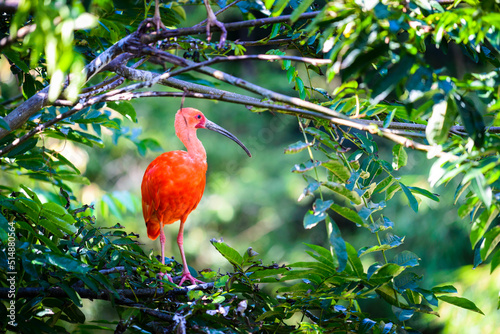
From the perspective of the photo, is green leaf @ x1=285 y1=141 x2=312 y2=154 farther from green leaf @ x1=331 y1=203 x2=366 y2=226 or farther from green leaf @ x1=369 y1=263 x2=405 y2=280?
green leaf @ x1=369 y1=263 x2=405 y2=280

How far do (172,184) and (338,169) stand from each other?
1421 mm

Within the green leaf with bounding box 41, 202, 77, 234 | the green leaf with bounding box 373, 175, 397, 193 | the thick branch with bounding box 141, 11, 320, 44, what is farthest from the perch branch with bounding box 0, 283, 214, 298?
the thick branch with bounding box 141, 11, 320, 44

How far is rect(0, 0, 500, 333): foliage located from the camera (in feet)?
3.93

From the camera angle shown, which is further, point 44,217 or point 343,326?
point 44,217

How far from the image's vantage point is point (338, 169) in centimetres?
148

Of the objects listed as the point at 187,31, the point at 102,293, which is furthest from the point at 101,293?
the point at 187,31

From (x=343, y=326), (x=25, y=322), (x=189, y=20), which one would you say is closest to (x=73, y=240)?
(x=25, y=322)

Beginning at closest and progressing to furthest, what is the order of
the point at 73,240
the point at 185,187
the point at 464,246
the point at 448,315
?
the point at 73,240, the point at 185,187, the point at 448,315, the point at 464,246

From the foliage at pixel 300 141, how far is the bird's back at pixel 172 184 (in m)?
0.46

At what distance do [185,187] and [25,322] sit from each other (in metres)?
1.16

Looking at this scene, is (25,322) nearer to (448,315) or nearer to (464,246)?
(448,315)

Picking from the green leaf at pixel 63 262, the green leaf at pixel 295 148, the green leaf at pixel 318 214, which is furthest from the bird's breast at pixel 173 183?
the green leaf at pixel 318 214

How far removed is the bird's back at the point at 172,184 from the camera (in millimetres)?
2715

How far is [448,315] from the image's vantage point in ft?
16.6
